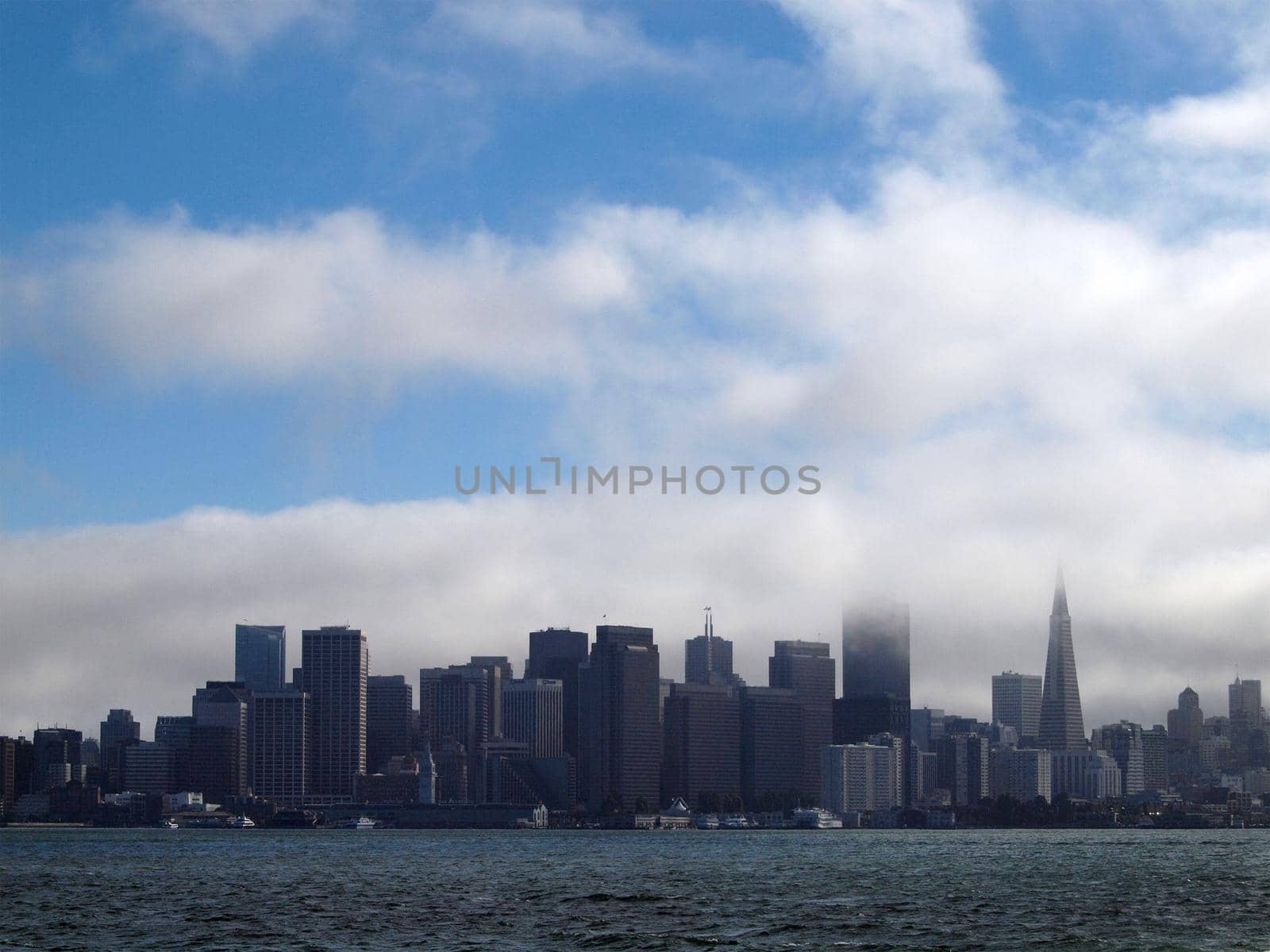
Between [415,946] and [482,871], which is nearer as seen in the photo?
[415,946]

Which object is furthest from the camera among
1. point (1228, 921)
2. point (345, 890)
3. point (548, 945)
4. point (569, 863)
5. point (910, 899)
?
point (569, 863)

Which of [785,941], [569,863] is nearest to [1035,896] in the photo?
[785,941]

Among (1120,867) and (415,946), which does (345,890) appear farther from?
(1120,867)

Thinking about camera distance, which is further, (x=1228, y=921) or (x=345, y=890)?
(x=345, y=890)

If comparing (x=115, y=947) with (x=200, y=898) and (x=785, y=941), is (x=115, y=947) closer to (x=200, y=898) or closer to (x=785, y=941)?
(x=785, y=941)

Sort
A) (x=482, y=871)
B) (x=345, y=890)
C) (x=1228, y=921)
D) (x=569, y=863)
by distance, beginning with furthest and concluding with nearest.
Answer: (x=569, y=863)
(x=482, y=871)
(x=345, y=890)
(x=1228, y=921)

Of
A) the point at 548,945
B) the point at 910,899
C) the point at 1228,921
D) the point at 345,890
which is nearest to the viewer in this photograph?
the point at 548,945

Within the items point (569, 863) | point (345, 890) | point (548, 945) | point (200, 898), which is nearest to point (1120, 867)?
point (569, 863)

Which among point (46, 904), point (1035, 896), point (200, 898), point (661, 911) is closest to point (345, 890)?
point (200, 898)

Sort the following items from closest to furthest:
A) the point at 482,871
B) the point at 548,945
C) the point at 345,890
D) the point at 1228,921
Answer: the point at 548,945, the point at 1228,921, the point at 345,890, the point at 482,871
